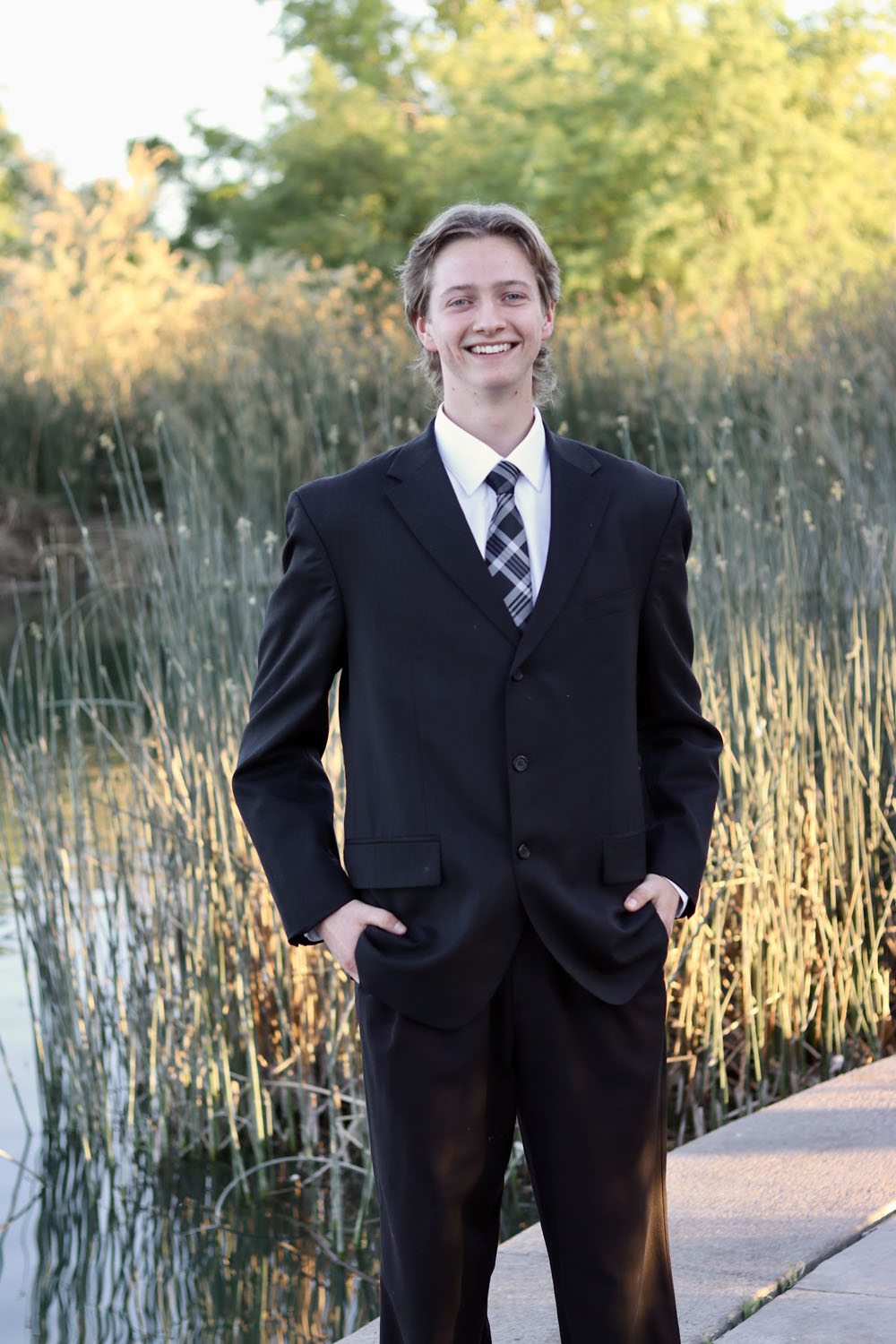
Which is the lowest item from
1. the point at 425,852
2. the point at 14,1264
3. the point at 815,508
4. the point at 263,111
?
the point at 14,1264

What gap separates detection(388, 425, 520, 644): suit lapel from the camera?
1483 mm

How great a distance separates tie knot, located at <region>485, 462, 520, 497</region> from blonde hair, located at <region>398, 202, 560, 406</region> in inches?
5.4

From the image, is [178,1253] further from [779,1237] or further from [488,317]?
[488,317]

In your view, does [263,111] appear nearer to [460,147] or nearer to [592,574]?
[460,147]

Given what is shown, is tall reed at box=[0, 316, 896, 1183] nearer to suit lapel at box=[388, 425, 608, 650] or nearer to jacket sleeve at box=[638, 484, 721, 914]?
jacket sleeve at box=[638, 484, 721, 914]

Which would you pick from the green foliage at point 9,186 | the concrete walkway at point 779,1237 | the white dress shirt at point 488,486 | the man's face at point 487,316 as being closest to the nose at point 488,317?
the man's face at point 487,316

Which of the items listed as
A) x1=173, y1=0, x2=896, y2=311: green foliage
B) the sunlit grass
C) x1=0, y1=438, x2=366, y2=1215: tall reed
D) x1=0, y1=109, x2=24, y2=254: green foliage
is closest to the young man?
the sunlit grass

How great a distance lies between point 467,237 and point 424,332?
0.39 ft

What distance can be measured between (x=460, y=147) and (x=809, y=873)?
19411mm

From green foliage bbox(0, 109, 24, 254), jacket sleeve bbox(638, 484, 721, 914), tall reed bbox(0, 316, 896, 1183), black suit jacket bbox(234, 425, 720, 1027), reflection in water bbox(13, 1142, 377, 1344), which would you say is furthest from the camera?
green foliage bbox(0, 109, 24, 254)

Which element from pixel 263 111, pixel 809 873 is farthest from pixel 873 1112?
pixel 263 111

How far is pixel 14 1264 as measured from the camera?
10.1ft

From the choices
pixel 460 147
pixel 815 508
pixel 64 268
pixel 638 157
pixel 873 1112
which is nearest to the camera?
pixel 873 1112

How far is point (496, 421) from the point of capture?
1.54 m
